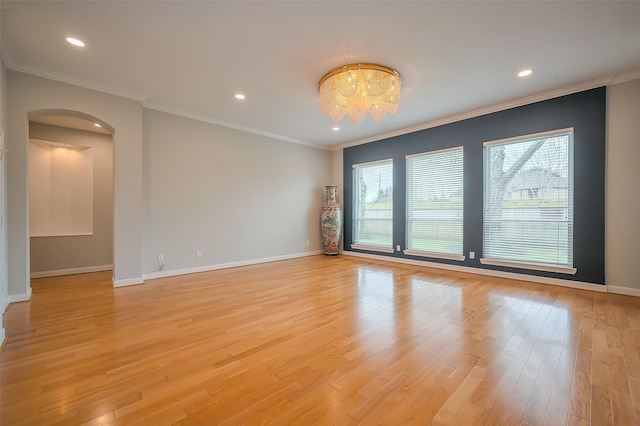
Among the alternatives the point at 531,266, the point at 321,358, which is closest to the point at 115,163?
the point at 321,358

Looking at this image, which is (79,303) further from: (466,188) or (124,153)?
(466,188)

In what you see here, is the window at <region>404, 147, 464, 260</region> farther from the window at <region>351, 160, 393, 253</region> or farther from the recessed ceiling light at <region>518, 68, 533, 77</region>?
the recessed ceiling light at <region>518, 68, 533, 77</region>

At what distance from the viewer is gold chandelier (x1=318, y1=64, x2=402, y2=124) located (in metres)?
3.09

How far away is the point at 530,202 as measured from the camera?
413 centimetres

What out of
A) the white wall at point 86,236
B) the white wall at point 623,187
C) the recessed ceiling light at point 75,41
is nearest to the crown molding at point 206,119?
the recessed ceiling light at point 75,41

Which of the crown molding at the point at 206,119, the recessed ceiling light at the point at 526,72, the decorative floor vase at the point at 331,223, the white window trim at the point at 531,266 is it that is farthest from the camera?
the decorative floor vase at the point at 331,223

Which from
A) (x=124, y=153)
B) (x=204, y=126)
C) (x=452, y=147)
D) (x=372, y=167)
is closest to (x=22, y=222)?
(x=124, y=153)

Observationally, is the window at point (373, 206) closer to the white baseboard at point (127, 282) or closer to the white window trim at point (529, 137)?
the white window trim at point (529, 137)

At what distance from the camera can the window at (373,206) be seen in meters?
6.06

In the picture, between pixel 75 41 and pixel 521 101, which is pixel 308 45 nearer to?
pixel 75 41

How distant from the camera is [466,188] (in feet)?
15.6

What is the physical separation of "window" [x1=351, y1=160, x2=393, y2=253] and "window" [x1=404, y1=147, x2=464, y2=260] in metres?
0.53

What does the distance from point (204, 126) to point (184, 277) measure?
2.81 meters

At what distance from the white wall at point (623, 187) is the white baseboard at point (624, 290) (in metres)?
0.01
